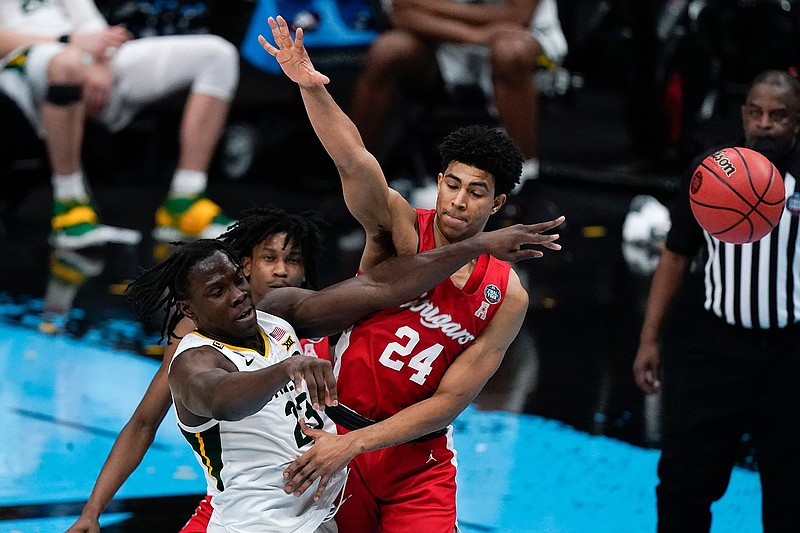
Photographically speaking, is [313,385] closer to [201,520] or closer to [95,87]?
[201,520]

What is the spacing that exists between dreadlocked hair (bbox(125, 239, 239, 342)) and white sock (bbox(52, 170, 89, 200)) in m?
4.39

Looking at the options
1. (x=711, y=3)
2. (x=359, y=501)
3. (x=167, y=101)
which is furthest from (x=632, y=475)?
(x=711, y=3)

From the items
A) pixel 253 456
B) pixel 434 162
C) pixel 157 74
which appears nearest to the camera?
pixel 253 456

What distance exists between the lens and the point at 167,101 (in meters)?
8.27

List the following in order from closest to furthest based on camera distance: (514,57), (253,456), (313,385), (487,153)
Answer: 1. (313,385)
2. (253,456)
3. (487,153)
4. (514,57)

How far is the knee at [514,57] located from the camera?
26.6ft

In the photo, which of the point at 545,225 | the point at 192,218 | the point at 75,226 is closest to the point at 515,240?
the point at 545,225

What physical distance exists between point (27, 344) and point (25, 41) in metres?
2.23

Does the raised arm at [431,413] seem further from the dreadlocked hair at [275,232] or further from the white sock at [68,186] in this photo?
the white sock at [68,186]

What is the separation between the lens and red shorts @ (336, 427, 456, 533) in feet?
11.7

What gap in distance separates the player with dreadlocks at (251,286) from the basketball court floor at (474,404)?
836 millimetres

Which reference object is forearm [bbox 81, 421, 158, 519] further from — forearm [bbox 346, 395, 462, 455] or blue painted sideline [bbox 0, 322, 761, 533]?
blue painted sideline [bbox 0, 322, 761, 533]

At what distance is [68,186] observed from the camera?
25.3ft

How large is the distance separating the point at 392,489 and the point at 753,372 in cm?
111
